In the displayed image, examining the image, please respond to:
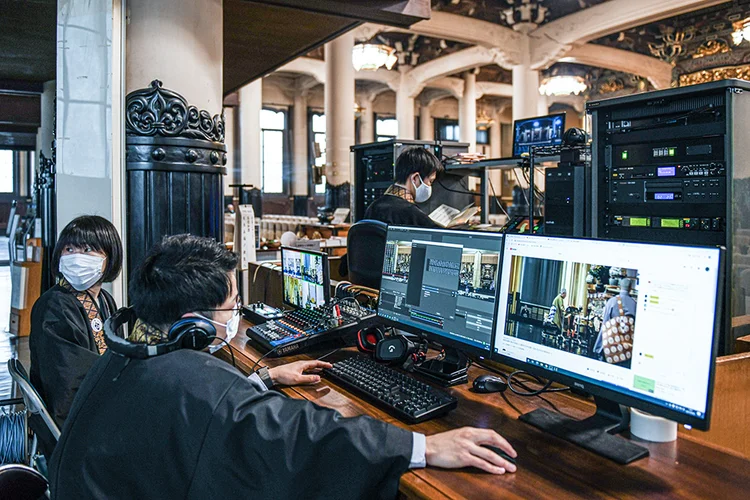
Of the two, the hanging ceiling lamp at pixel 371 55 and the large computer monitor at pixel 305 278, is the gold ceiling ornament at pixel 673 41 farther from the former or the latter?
the large computer monitor at pixel 305 278

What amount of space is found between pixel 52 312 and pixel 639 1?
371 inches

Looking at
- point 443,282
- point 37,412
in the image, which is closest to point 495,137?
point 443,282

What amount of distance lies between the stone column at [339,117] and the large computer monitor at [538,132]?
6.79m

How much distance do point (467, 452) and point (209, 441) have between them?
48 cm

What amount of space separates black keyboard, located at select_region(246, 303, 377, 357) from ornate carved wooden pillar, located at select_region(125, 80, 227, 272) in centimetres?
101

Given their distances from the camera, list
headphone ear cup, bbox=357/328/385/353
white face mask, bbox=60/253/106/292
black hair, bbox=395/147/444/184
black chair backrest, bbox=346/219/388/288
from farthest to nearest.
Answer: black hair, bbox=395/147/444/184, black chair backrest, bbox=346/219/388/288, white face mask, bbox=60/253/106/292, headphone ear cup, bbox=357/328/385/353

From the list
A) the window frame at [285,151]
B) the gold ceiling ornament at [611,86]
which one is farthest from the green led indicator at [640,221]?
the window frame at [285,151]

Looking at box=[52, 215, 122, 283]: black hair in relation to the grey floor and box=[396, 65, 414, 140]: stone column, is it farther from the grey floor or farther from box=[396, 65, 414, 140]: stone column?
box=[396, 65, 414, 140]: stone column

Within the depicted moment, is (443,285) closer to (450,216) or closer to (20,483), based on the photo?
(20,483)

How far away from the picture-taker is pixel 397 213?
3412 millimetres

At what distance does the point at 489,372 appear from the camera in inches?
73.8

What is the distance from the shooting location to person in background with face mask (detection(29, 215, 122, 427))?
197 cm

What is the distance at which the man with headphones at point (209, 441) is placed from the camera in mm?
1090

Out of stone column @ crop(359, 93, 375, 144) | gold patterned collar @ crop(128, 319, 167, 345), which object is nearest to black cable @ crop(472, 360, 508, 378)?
gold patterned collar @ crop(128, 319, 167, 345)
